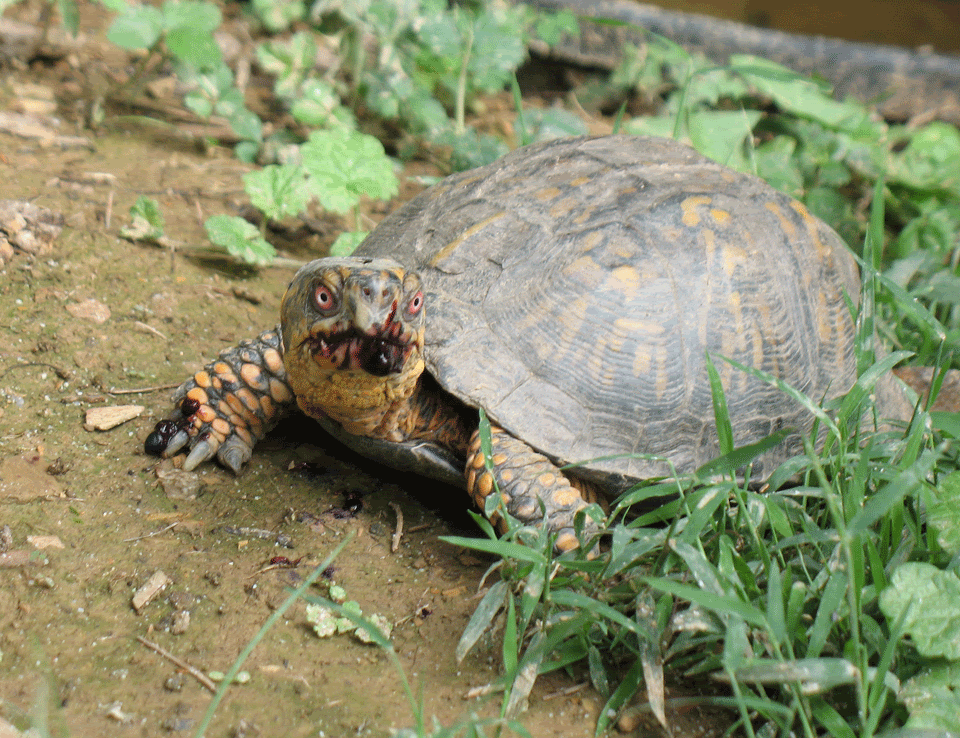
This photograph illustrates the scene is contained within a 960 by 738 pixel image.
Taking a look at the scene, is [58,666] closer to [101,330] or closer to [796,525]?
[101,330]

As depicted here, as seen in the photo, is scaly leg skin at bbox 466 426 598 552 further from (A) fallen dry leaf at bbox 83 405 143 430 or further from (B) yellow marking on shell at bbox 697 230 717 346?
(A) fallen dry leaf at bbox 83 405 143 430

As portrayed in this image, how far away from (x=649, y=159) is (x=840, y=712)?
1.86m

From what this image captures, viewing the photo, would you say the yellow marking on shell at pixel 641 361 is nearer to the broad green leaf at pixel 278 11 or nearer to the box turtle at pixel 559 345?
the box turtle at pixel 559 345

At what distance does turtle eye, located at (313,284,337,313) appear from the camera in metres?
2.10

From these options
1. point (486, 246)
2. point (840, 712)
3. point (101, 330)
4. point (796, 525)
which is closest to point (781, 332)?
point (796, 525)

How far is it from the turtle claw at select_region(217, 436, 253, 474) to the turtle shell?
26.9 inches

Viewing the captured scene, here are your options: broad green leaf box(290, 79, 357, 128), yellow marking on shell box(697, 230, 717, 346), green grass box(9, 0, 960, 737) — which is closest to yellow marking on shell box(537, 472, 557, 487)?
green grass box(9, 0, 960, 737)

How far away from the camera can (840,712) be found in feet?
5.64

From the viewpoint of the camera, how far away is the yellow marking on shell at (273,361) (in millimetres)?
2604

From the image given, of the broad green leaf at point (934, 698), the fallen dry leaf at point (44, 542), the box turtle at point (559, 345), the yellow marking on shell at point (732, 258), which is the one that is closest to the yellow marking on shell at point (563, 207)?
the box turtle at point (559, 345)

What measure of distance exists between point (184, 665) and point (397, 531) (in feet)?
2.47

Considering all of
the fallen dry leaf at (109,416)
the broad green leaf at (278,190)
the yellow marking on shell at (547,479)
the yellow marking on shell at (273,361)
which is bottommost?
the fallen dry leaf at (109,416)

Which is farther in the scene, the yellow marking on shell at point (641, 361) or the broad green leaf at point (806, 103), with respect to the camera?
the broad green leaf at point (806, 103)

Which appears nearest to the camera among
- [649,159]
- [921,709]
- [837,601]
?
[921,709]
